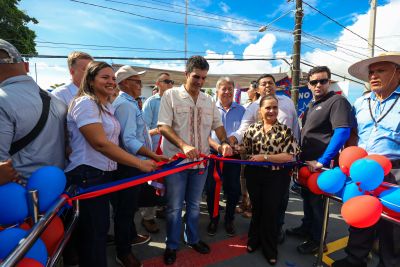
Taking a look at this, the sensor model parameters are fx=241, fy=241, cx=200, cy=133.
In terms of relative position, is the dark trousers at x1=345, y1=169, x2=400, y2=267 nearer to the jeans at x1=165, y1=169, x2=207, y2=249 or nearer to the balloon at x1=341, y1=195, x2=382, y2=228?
the balloon at x1=341, y1=195, x2=382, y2=228

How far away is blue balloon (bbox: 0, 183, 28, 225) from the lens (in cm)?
130

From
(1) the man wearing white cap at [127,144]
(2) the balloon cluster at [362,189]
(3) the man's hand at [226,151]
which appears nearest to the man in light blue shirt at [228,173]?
(3) the man's hand at [226,151]

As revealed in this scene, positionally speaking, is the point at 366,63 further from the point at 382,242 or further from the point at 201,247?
Result: the point at 201,247

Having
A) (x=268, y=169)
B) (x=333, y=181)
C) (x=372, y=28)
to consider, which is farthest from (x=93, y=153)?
(x=372, y=28)

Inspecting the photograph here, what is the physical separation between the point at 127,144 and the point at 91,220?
73 centimetres

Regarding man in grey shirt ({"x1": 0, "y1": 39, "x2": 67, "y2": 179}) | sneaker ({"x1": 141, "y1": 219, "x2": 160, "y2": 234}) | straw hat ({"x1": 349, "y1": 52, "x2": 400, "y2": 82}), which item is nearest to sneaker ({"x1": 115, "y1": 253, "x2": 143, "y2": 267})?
sneaker ({"x1": 141, "y1": 219, "x2": 160, "y2": 234})

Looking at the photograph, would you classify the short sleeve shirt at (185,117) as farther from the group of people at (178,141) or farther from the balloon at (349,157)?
the balloon at (349,157)

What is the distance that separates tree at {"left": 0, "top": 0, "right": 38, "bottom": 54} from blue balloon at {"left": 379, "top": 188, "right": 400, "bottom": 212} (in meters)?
19.9

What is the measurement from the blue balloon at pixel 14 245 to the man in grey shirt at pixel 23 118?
489 mm

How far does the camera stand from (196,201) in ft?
9.33

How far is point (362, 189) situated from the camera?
191 cm

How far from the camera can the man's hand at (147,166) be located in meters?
1.95

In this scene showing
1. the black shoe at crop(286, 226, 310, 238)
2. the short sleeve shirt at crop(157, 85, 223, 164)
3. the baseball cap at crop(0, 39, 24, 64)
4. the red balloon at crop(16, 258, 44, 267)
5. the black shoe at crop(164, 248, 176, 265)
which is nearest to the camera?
the red balloon at crop(16, 258, 44, 267)

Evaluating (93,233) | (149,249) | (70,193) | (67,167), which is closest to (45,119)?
(67,167)
